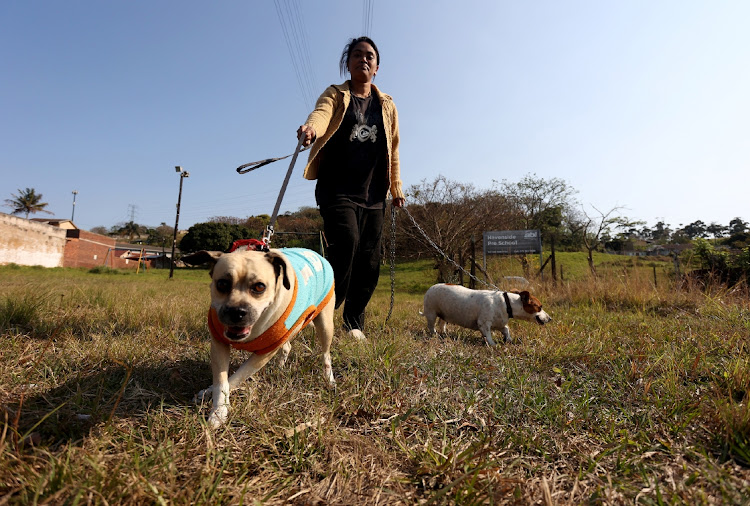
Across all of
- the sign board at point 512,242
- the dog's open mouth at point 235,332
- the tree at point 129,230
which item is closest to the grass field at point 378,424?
the dog's open mouth at point 235,332

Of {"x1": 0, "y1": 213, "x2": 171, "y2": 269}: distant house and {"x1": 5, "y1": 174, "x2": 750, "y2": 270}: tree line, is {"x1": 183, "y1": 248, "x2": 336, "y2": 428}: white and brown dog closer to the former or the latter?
{"x1": 5, "y1": 174, "x2": 750, "y2": 270}: tree line

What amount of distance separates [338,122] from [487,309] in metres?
2.44

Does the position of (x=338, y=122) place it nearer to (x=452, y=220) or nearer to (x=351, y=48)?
(x=351, y=48)

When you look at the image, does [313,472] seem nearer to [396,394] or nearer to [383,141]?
[396,394]

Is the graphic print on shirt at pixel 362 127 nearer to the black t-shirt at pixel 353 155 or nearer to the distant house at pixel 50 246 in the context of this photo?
the black t-shirt at pixel 353 155

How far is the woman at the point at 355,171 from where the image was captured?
3.21 meters

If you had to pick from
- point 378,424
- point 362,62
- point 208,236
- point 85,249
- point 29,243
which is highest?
Result: point 362,62

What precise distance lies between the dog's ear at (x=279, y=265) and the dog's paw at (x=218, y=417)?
0.62 metres

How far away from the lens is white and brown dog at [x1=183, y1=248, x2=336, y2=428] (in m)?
1.59

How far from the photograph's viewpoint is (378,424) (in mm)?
1688

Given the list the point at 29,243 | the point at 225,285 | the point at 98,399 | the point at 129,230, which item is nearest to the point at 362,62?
the point at 225,285

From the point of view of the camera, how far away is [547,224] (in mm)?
33500

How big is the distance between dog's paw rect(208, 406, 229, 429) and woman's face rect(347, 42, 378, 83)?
2.99 m

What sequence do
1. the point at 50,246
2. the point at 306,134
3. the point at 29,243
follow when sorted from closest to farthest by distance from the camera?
1. the point at 306,134
2. the point at 29,243
3. the point at 50,246
